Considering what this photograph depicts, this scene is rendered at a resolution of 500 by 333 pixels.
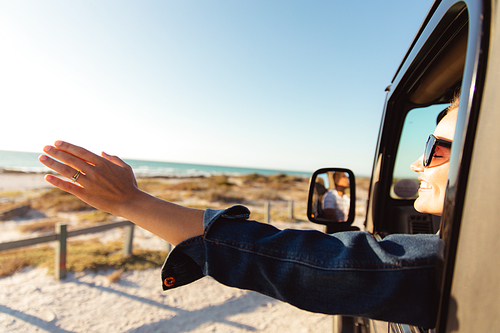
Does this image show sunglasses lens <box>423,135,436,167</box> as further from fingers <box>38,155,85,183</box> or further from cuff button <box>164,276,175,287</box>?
fingers <box>38,155,85,183</box>

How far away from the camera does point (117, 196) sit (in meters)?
0.81

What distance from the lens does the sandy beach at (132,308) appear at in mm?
4121

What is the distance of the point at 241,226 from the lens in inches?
29.4

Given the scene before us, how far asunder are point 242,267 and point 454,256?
1.56 ft

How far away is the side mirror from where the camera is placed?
1.91 meters

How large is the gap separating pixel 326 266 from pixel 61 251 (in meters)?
6.16

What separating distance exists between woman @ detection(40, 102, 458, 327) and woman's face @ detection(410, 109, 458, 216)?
0.31m

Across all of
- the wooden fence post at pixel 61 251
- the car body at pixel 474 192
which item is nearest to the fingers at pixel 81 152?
the car body at pixel 474 192

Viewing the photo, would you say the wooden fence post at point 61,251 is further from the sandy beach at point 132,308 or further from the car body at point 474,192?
the car body at point 474,192

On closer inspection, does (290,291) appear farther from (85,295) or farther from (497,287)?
(85,295)

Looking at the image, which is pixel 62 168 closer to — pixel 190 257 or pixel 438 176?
pixel 190 257

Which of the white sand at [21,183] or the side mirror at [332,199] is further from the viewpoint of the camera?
the white sand at [21,183]

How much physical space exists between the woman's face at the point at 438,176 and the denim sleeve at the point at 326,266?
12.3 inches

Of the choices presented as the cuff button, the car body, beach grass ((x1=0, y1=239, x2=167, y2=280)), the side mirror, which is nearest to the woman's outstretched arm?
the cuff button
